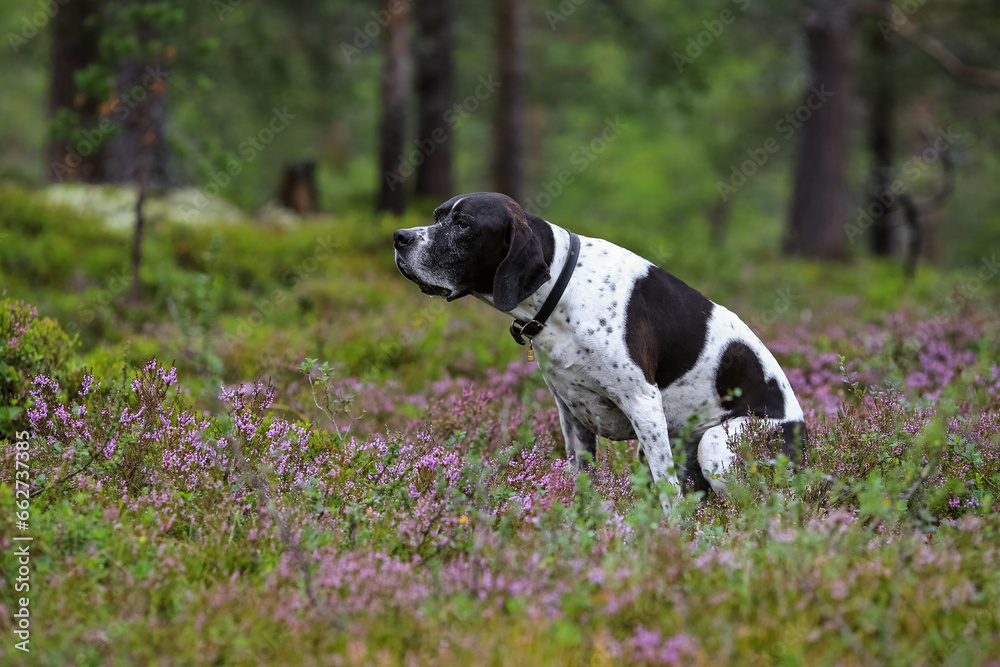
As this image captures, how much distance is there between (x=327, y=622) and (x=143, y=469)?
144 cm

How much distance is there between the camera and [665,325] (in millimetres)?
3943

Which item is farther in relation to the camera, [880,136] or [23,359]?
[880,136]

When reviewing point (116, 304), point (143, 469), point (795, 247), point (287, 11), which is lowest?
point (116, 304)

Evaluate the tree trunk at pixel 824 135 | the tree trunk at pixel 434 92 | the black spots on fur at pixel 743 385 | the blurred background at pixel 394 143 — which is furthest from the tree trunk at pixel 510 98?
the black spots on fur at pixel 743 385

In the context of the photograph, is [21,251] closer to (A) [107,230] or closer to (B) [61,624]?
(A) [107,230]

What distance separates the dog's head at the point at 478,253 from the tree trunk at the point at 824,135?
11.5 m

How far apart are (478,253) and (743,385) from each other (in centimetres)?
153

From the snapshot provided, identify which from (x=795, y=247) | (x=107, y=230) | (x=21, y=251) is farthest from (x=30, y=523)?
(x=795, y=247)

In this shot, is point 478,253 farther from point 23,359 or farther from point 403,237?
point 23,359

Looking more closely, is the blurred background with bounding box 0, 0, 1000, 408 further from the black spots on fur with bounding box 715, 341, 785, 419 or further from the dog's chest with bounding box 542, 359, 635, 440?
the black spots on fur with bounding box 715, 341, 785, 419

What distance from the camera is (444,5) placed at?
12781 mm

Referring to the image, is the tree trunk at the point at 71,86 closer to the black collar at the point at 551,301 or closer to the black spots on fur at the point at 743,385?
the black collar at the point at 551,301

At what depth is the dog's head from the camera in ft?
12.1

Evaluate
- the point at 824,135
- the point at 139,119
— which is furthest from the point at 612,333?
the point at 824,135
